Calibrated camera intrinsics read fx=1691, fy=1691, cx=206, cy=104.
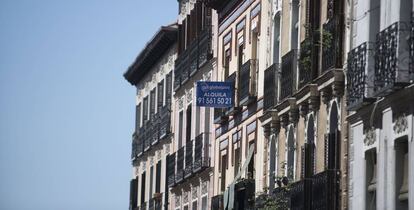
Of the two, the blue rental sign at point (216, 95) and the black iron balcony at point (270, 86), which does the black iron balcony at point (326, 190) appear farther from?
the blue rental sign at point (216, 95)

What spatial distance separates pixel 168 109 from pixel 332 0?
30972 mm

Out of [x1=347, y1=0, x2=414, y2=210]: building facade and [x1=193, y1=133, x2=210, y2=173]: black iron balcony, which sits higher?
[x1=193, y1=133, x2=210, y2=173]: black iron balcony

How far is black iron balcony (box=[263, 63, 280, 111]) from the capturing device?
156 feet

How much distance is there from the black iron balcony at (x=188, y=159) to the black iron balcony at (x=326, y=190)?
22847 millimetres

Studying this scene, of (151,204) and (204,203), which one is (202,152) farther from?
(151,204)

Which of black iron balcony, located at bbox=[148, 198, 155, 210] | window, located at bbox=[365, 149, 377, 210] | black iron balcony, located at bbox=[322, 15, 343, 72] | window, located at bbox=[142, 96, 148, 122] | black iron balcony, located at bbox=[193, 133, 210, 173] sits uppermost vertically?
window, located at bbox=[142, 96, 148, 122]

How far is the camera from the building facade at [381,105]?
32781 mm

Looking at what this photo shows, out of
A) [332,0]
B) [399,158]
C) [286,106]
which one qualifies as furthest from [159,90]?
[399,158]

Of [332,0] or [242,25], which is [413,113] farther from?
[242,25]

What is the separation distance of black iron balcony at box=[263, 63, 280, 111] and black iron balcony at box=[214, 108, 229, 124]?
26.7ft

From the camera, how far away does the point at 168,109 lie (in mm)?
71312

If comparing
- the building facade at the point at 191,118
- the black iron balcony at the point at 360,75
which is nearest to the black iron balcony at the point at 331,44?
the black iron balcony at the point at 360,75

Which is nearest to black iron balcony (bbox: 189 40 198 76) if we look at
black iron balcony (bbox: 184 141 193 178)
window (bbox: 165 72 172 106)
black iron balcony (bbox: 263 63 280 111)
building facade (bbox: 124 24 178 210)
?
black iron balcony (bbox: 184 141 193 178)

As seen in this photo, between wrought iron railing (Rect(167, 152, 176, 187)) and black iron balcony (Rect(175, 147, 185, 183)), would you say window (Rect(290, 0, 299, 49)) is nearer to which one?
black iron balcony (Rect(175, 147, 185, 183))
